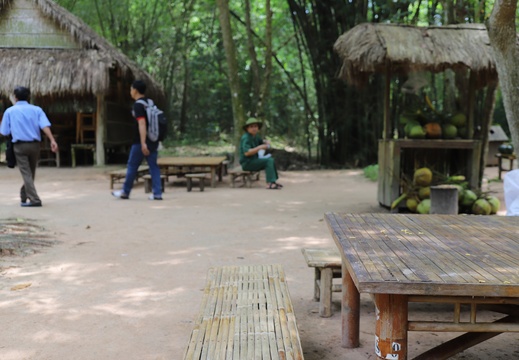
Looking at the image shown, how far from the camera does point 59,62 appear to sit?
12.8 meters

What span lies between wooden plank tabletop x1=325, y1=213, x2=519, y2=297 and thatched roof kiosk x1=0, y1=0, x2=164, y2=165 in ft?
34.6

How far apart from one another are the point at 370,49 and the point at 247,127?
356 centimetres

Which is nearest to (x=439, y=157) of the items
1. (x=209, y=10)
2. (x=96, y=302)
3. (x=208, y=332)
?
(x=96, y=302)

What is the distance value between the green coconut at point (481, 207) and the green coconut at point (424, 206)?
20.8 inches

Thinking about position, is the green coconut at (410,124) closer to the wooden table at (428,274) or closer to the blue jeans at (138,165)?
the blue jeans at (138,165)

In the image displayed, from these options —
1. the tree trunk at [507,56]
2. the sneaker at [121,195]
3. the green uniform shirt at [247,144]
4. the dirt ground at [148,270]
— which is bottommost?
the dirt ground at [148,270]

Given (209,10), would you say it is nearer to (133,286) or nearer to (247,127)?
(247,127)

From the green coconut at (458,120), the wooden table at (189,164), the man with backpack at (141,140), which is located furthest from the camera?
the wooden table at (189,164)

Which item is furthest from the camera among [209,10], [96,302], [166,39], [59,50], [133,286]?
[166,39]

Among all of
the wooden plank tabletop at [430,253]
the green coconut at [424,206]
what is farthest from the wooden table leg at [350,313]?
the green coconut at [424,206]

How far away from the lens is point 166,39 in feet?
67.2

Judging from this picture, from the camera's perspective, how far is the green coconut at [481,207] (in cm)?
675

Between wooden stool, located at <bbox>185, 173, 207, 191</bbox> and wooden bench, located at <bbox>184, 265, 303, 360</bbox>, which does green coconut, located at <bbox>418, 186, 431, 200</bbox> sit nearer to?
wooden stool, located at <bbox>185, 173, 207, 191</bbox>

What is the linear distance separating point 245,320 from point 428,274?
3.04 ft
